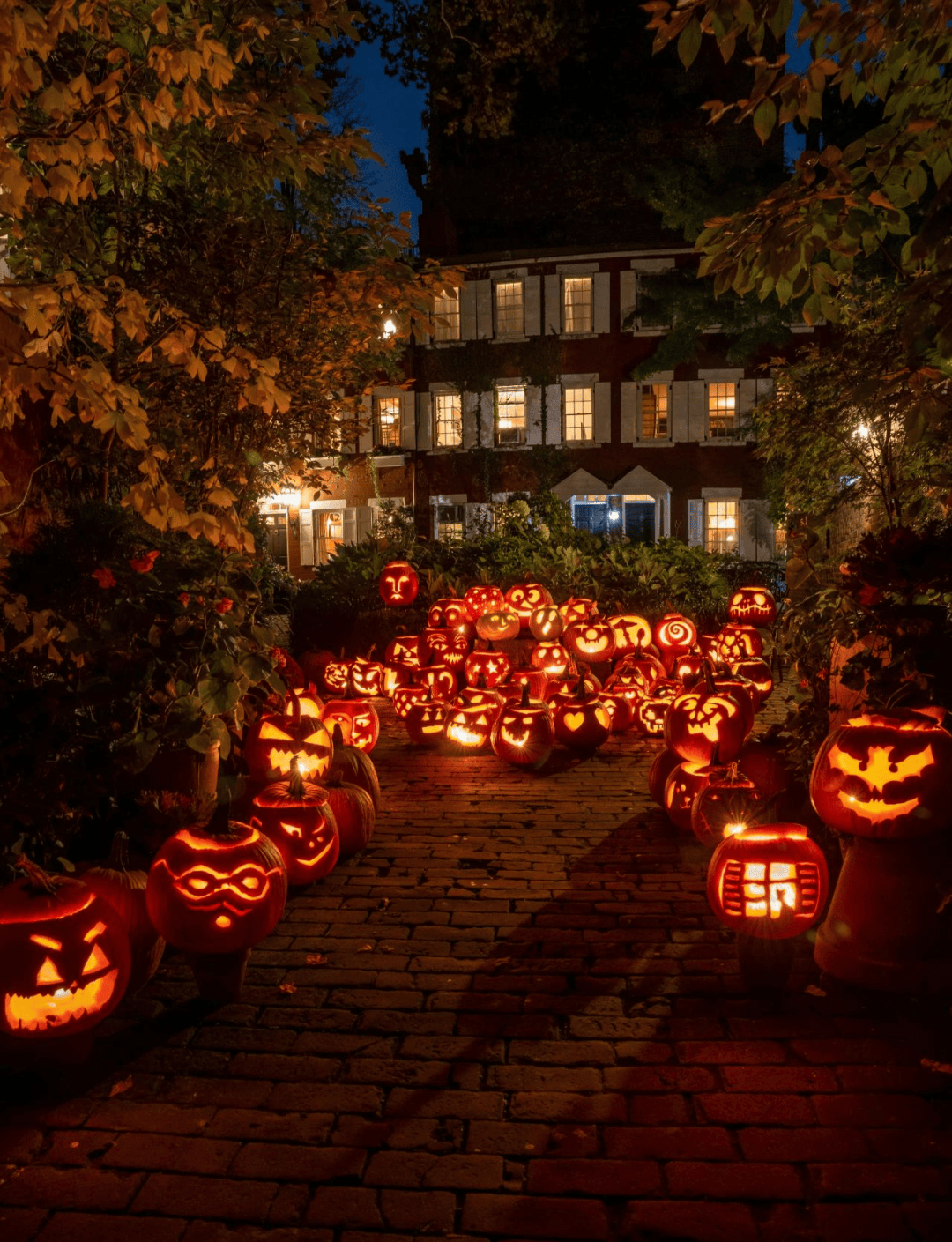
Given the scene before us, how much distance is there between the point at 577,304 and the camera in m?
24.8

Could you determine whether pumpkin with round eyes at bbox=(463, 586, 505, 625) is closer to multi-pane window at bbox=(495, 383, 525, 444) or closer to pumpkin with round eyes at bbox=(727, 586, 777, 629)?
pumpkin with round eyes at bbox=(727, 586, 777, 629)

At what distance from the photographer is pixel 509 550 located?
14.0m

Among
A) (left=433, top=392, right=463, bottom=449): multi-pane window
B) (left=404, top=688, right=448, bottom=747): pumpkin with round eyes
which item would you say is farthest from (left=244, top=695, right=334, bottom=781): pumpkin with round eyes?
(left=433, top=392, right=463, bottom=449): multi-pane window

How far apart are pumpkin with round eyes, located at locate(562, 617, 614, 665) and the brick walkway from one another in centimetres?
588

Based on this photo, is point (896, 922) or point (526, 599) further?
point (526, 599)

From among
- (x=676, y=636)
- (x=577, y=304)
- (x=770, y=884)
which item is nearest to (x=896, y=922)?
(x=770, y=884)

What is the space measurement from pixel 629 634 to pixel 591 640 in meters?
0.48

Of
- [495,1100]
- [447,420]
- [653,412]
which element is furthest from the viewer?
[447,420]

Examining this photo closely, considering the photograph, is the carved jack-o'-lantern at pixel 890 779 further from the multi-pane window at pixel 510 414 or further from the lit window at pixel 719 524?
the multi-pane window at pixel 510 414

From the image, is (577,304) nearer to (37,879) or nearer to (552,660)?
(552,660)

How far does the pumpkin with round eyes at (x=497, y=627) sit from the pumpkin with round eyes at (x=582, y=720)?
2780mm

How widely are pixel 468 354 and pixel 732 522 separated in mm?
8818

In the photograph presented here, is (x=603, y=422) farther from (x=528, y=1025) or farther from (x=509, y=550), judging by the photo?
(x=528, y=1025)

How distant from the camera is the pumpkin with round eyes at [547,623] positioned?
11047 millimetres
